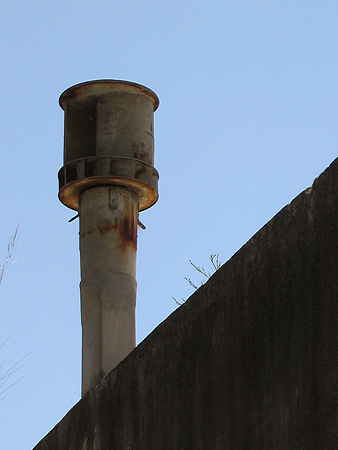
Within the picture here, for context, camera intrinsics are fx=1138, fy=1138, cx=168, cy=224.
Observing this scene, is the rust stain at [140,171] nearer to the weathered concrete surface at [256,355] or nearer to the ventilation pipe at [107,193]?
the ventilation pipe at [107,193]

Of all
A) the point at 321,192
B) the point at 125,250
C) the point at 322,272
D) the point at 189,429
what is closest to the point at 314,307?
the point at 322,272

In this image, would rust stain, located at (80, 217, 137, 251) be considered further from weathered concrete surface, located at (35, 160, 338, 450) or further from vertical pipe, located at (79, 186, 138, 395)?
weathered concrete surface, located at (35, 160, 338, 450)

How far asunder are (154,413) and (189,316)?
474 mm

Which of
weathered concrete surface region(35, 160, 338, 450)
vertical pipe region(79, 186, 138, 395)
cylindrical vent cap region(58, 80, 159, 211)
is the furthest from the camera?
cylindrical vent cap region(58, 80, 159, 211)

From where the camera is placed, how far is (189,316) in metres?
4.89

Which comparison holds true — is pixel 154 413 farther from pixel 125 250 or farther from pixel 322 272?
pixel 125 250

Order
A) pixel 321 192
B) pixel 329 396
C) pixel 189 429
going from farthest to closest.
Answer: pixel 189 429, pixel 321 192, pixel 329 396

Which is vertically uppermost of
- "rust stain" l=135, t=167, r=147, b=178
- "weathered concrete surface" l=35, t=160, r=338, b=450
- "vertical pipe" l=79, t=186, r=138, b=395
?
"rust stain" l=135, t=167, r=147, b=178

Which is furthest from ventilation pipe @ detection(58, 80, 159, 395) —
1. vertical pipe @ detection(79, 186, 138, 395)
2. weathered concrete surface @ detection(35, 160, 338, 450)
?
Result: weathered concrete surface @ detection(35, 160, 338, 450)

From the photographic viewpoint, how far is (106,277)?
6.97 metres

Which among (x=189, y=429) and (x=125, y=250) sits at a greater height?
(x=125, y=250)

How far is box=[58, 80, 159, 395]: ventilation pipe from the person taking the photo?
691 cm

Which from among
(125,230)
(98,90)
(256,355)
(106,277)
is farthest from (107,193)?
(256,355)

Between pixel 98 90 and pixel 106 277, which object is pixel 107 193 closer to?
pixel 106 277
